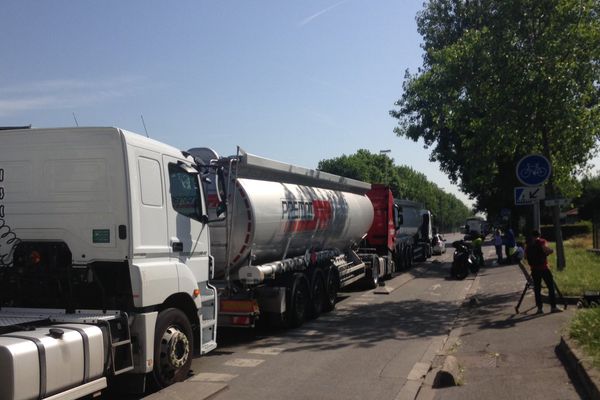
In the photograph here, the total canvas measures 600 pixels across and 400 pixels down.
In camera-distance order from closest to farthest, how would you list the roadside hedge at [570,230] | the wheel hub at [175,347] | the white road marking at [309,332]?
1. the wheel hub at [175,347]
2. the white road marking at [309,332]
3. the roadside hedge at [570,230]

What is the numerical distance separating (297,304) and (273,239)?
1.64 m

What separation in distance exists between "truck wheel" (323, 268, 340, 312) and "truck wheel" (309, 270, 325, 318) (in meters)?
0.26

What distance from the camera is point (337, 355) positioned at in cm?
928

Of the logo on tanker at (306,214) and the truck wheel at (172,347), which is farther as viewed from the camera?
the logo on tanker at (306,214)

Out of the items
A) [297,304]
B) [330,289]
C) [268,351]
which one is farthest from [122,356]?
[330,289]

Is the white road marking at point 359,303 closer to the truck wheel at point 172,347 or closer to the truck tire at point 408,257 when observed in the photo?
the truck wheel at point 172,347

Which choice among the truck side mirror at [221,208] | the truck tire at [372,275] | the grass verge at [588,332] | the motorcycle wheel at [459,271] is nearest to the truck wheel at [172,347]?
the truck side mirror at [221,208]

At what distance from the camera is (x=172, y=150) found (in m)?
7.67

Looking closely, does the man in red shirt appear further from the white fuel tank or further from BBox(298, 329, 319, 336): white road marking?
the white fuel tank

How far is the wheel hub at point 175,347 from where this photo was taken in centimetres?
687

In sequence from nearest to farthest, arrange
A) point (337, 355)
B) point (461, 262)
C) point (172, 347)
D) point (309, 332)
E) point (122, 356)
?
1. point (122, 356)
2. point (172, 347)
3. point (337, 355)
4. point (309, 332)
5. point (461, 262)

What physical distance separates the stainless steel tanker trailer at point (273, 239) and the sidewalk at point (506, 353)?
3.14 metres

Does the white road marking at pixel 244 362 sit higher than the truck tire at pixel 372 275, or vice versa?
the truck tire at pixel 372 275

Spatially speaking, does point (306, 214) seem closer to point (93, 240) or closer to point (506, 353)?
point (506, 353)
